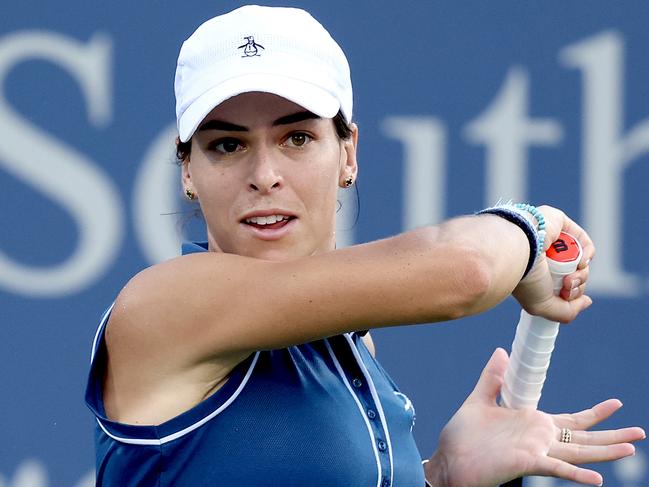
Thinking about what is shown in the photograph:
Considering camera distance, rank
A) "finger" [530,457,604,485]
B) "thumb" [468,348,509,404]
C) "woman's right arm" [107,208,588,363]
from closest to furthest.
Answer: "woman's right arm" [107,208,588,363] < "finger" [530,457,604,485] < "thumb" [468,348,509,404]

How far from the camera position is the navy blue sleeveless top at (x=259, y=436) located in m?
2.19

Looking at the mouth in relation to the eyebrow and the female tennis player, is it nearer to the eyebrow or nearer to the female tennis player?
the female tennis player

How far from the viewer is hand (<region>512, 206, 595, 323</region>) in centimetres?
249

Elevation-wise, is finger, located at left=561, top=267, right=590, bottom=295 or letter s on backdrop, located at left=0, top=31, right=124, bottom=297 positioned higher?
letter s on backdrop, located at left=0, top=31, right=124, bottom=297

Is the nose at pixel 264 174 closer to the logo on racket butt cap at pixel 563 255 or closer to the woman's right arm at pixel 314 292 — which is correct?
the woman's right arm at pixel 314 292

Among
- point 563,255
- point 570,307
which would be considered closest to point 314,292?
point 563,255

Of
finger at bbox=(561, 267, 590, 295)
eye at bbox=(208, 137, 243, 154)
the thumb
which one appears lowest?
the thumb

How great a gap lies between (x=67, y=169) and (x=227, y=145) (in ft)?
5.59

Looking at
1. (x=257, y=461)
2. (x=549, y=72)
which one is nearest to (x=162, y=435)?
(x=257, y=461)

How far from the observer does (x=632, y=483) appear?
404 cm

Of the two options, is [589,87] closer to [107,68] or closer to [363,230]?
[363,230]

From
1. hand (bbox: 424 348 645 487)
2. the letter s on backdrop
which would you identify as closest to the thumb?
hand (bbox: 424 348 645 487)

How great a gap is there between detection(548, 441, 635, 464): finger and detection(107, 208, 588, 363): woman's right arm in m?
0.61

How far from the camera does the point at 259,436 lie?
2.19 metres
